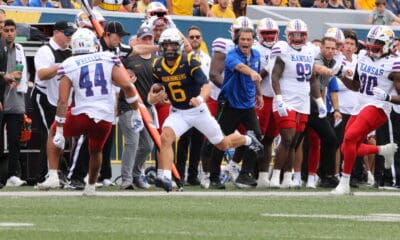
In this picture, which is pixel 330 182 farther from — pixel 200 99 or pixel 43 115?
pixel 43 115

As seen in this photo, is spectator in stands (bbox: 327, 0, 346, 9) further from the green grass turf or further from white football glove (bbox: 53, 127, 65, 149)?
white football glove (bbox: 53, 127, 65, 149)

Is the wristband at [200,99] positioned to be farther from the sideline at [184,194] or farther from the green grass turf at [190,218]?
the green grass turf at [190,218]

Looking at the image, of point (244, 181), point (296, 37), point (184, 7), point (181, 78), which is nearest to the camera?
point (181, 78)

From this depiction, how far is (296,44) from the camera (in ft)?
57.8

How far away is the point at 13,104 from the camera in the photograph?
1705 centimetres

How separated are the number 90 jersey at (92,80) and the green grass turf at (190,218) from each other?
3.38ft

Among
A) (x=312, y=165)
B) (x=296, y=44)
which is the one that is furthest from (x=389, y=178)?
(x=296, y=44)

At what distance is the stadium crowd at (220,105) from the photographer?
1549 centimetres

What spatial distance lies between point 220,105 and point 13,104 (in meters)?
2.63

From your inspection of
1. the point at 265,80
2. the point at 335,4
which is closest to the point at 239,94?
the point at 265,80

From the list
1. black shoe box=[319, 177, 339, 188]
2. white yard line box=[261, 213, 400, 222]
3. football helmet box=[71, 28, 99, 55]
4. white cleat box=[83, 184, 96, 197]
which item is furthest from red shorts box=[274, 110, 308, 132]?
white yard line box=[261, 213, 400, 222]

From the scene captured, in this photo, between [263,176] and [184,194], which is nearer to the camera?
[184,194]

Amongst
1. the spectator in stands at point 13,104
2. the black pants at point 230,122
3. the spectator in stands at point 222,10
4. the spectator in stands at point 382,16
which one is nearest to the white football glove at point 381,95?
the black pants at point 230,122

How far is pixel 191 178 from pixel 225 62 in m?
1.59
